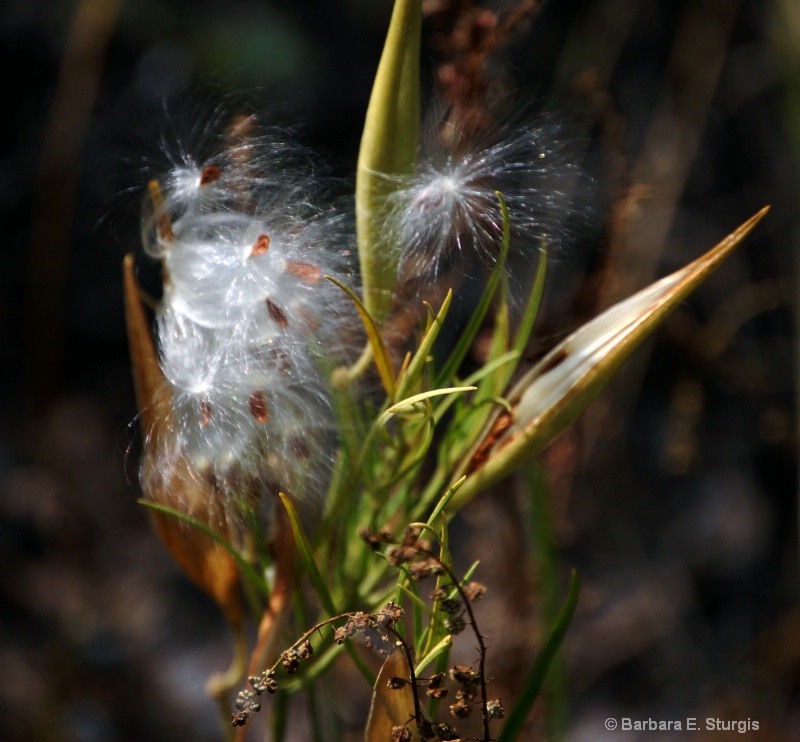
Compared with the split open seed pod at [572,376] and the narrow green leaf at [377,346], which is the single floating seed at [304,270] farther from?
the split open seed pod at [572,376]

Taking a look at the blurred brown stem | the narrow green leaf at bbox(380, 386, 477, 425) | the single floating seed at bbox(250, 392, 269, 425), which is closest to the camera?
the narrow green leaf at bbox(380, 386, 477, 425)

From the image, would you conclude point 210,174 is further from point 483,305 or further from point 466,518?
point 466,518

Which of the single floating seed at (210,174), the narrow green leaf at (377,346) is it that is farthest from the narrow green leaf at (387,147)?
the single floating seed at (210,174)

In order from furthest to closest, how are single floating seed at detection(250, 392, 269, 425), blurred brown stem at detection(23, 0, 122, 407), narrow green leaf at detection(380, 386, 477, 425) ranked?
blurred brown stem at detection(23, 0, 122, 407)
single floating seed at detection(250, 392, 269, 425)
narrow green leaf at detection(380, 386, 477, 425)

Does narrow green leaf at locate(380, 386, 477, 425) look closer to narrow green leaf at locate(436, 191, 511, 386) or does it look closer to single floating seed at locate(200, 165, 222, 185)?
narrow green leaf at locate(436, 191, 511, 386)

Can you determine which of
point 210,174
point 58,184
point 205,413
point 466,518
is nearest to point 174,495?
point 205,413

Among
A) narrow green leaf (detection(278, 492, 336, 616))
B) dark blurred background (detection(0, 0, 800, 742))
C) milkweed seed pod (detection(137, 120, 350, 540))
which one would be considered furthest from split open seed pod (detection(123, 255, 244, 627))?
dark blurred background (detection(0, 0, 800, 742))

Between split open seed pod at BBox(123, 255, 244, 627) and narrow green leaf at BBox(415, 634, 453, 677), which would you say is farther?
split open seed pod at BBox(123, 255, 244, 627)
